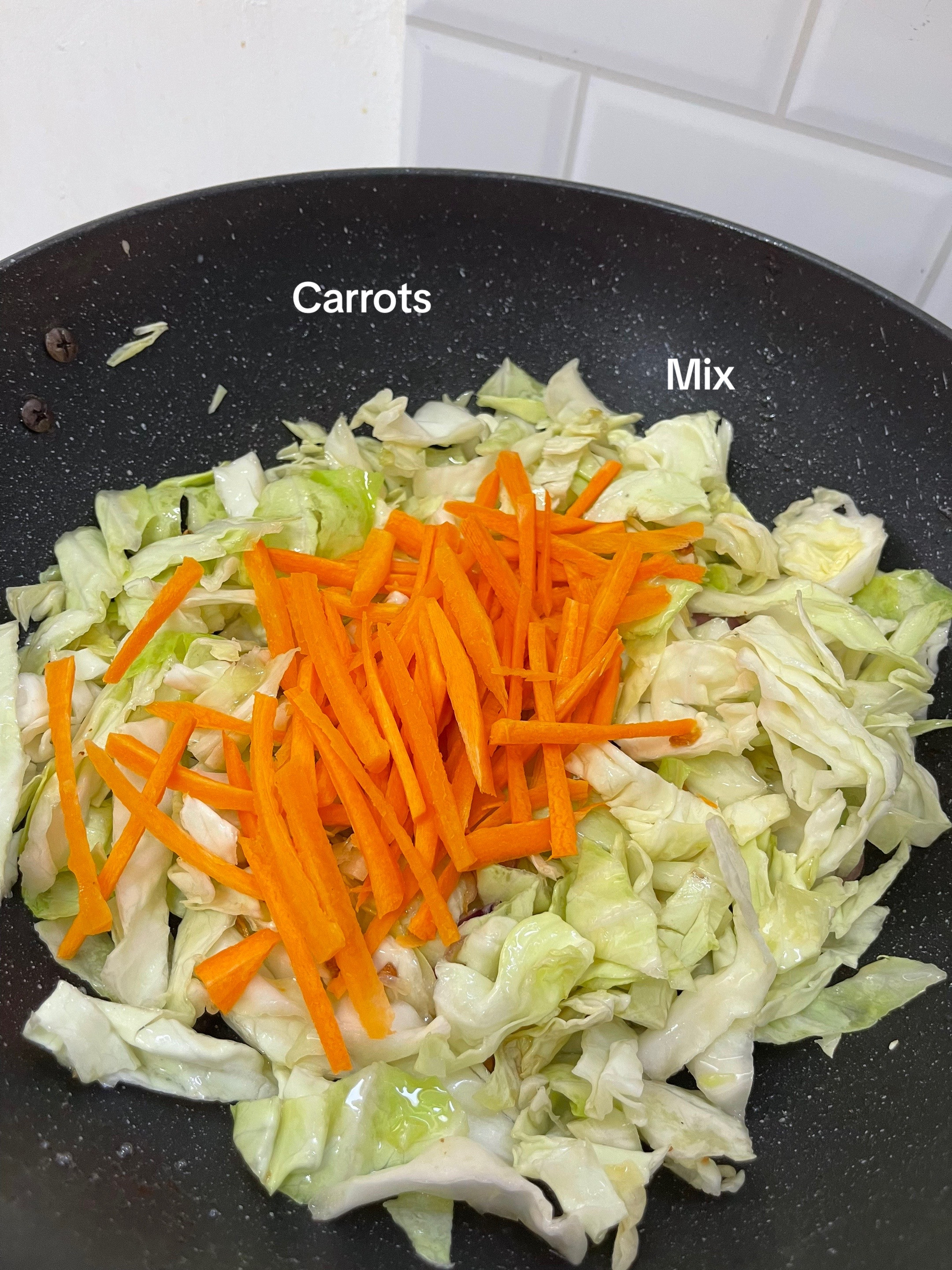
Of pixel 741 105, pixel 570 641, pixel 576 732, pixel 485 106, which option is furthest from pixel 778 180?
pixel 576 732

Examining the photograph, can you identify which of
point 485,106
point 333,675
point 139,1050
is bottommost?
point 139,1050

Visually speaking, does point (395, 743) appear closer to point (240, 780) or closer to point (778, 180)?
point (240, 780)

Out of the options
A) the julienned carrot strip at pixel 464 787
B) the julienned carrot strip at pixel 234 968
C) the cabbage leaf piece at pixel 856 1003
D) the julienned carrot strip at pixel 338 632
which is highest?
the julienned carrot strip at pixel 338 632

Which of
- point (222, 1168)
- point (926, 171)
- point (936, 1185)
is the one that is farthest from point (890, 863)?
point (926, 171)

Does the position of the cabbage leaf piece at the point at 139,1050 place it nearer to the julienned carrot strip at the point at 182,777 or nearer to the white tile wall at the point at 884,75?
the julienned carrot strip at the point at 182,777

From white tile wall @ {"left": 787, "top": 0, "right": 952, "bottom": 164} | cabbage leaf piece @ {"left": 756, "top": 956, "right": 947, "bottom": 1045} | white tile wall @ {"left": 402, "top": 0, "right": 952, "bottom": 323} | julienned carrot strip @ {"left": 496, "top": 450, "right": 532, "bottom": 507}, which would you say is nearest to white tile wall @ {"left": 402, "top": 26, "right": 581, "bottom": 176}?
white tile wall @ {"left": 402, "top": 0, "right": 952, "bottom": 323}

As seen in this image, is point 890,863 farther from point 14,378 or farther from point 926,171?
point 14,378

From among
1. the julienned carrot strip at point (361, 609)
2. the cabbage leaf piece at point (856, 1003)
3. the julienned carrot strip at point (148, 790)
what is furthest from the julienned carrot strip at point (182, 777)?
the cabbage leaf piece at point (856, 1003)

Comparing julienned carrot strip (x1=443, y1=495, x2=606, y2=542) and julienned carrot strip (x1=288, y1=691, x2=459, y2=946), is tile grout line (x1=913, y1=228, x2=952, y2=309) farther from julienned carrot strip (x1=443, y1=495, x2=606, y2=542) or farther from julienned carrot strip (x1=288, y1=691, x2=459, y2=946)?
julienned carrot strip (x1=288, y1=691, x2=459, y2=946)
